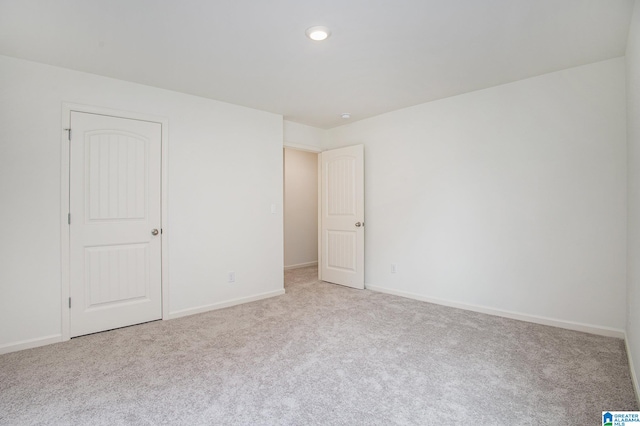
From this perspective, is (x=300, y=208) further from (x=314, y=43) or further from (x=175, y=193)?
(x=314, y=43)

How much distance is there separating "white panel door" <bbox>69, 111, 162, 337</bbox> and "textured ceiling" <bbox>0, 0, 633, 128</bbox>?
0.61 metres

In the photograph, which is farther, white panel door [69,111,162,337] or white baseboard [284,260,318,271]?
white baseboard [284,260,318,271]

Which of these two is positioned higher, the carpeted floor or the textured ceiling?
the textured ceiling

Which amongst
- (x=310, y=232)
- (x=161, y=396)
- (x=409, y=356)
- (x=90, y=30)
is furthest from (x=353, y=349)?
(x=310, y=232)

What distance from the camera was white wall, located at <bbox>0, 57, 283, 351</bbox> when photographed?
270 centimetres

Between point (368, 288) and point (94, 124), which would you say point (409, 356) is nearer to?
point (368, 288)

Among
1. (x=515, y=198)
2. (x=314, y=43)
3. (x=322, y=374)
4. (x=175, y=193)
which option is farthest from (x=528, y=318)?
(x=175, y=193)

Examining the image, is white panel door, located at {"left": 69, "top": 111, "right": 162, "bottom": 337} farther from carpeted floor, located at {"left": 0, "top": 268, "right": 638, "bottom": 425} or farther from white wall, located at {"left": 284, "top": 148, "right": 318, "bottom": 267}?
white wall, located at {"left": 284, "top": 148, "right": 318, "bottom": 267}

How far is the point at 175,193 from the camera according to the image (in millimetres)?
3551

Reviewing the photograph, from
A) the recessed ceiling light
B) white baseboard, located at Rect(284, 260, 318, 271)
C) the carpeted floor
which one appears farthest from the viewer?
white baseboard, located at Rect(284, 260, 318, 271)

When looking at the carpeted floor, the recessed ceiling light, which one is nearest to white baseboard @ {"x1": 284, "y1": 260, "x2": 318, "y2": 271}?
the carpeted floor

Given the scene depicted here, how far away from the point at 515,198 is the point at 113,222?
4.05 metres

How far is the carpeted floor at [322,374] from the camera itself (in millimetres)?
1835

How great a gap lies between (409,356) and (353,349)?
1.46 feet
